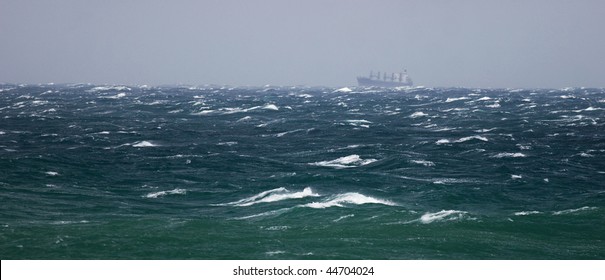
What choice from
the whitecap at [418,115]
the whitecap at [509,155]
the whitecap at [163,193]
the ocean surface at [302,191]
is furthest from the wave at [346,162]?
the whitecap at [418,115]

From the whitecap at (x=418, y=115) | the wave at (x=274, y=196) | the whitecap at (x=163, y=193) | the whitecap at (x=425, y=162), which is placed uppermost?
the whitecap at (x=163, y=193)

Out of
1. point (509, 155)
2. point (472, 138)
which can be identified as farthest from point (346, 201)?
point (472, 138)

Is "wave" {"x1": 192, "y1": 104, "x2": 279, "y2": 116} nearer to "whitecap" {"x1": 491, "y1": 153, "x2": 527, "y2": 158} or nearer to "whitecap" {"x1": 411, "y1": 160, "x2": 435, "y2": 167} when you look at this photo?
"whitecap" {"x1": 411, "y1": 160, "x2": 435, "y2": 167}

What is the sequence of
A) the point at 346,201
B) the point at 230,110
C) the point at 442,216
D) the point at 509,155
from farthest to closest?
1. the point at 230,110
2. the point at 509,155
3. the point at 346,201
4. the point at 442,216

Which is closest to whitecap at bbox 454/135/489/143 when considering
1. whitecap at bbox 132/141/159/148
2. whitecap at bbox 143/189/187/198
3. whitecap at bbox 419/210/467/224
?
whitecap at bbox 132/141/159/148

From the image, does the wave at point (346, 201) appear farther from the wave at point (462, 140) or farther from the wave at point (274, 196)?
the wave at point (462, 140)

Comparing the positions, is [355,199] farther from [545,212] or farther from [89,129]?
[89,129]

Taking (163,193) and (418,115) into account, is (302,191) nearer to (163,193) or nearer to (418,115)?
Result: (163,193)
